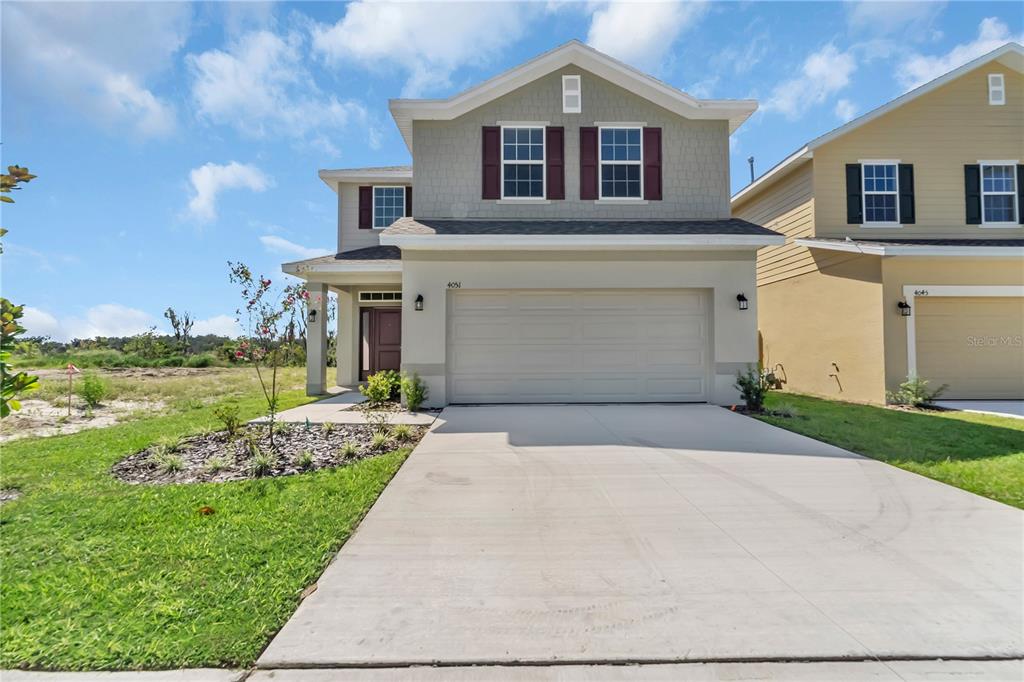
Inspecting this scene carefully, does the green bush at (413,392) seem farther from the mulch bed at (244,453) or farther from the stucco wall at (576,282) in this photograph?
the mulch bed at (244,453)

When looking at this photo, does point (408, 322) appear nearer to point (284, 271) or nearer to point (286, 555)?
point (284, 271)

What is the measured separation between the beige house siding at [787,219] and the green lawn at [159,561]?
40.7 ft

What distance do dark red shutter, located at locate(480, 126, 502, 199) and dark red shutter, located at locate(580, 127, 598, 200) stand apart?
1890mm

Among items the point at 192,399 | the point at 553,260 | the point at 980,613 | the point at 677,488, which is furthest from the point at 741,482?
the point at 192,399

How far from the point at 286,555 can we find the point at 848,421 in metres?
9.18

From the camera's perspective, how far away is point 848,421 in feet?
27.2

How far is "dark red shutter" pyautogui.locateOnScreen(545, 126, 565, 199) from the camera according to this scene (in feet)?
34.7

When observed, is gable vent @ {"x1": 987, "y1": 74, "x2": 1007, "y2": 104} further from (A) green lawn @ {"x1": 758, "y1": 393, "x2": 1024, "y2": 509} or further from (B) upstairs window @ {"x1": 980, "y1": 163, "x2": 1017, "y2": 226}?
(A) green lawn @ {"x1": 758, "y1": 393, "x2": 1024, "y2": 509}

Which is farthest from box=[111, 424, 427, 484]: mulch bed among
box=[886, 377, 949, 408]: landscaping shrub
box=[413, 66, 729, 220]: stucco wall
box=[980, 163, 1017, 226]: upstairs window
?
box=[980, 163, 1017, 226]: upstairs window

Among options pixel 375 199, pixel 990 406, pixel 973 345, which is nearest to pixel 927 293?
pixel 973 345

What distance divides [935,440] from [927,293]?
561 centimetres

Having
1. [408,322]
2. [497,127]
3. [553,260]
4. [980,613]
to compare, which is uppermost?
[497,127]

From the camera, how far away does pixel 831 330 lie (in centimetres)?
1194

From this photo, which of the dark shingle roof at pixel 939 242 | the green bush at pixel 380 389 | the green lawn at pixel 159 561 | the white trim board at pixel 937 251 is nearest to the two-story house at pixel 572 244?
the green bush at pixel 380 389
